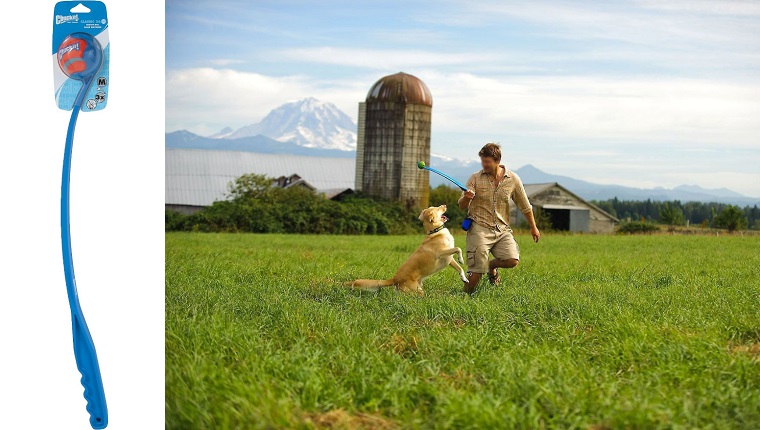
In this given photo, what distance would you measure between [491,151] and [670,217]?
4.02 metres

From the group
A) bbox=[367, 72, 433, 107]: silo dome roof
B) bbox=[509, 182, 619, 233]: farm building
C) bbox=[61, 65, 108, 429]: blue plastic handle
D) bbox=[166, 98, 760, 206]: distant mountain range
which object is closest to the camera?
bbox=[61, 65, 108, 429]: blue plastic handle

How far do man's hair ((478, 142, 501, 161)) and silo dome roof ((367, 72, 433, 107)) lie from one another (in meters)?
15.0

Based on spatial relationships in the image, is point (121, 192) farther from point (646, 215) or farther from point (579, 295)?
point (646, 215)

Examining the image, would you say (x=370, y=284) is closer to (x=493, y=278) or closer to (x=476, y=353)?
(x=493, y=278)

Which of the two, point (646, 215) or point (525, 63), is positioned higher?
point (525, 63)

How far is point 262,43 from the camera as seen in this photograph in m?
4.72

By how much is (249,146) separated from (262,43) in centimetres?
10636

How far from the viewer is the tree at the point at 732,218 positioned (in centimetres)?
557

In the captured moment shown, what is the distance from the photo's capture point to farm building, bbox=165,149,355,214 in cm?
2689

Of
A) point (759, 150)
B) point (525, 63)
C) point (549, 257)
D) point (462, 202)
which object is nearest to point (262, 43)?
point (525, 63)

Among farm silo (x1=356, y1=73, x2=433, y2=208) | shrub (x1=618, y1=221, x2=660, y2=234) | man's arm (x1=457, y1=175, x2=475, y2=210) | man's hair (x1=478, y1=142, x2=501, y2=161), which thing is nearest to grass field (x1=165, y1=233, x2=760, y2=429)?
man's arm (x1=457, y1=175, x2=475, y2=210)

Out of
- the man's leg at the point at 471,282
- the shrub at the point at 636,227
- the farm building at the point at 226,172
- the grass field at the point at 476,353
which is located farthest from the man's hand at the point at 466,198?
the farm building at the point at 226,172

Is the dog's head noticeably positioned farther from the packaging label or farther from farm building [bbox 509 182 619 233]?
farm building [bbox 509 182 619 233]

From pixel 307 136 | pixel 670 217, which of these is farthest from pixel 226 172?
pixel 307 136
